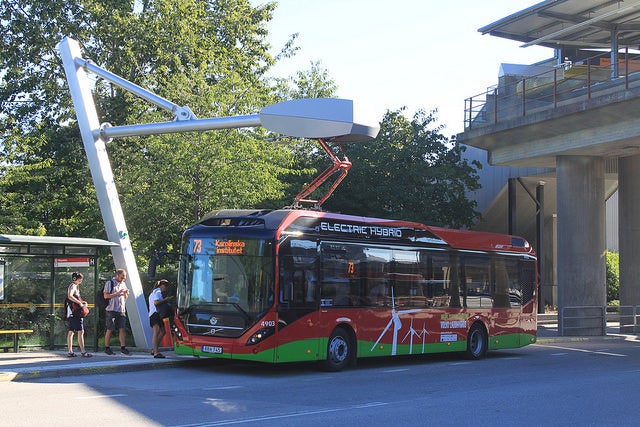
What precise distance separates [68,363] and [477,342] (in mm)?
10077

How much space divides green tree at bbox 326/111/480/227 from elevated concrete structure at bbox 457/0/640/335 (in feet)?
12.5

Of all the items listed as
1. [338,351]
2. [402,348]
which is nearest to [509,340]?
[402,348]

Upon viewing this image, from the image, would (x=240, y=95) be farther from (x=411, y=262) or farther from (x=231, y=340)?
(x=231, y=340)

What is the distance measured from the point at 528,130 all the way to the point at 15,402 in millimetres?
22291

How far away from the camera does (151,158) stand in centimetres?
2989

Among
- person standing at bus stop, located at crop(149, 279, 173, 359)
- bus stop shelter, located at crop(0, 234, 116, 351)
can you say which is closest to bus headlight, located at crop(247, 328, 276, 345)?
person standing at bus stop, located at crop(149, 279, 173, 359)

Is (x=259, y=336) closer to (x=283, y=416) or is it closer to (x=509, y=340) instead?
(x=283, y=416)

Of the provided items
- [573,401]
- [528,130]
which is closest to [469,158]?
[528,130]

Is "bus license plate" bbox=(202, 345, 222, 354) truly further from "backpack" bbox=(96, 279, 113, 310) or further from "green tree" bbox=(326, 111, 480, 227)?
"green tree" bbox=(326, 111, 480, 227)

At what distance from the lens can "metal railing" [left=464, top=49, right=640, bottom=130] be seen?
27.2 meters

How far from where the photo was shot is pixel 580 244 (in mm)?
30078

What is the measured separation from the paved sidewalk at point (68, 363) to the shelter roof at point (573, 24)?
1820 cm

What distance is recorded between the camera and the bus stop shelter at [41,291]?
19.4 meters

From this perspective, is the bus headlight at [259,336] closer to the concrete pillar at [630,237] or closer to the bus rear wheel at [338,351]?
the bus rear wheel at [338,351]
